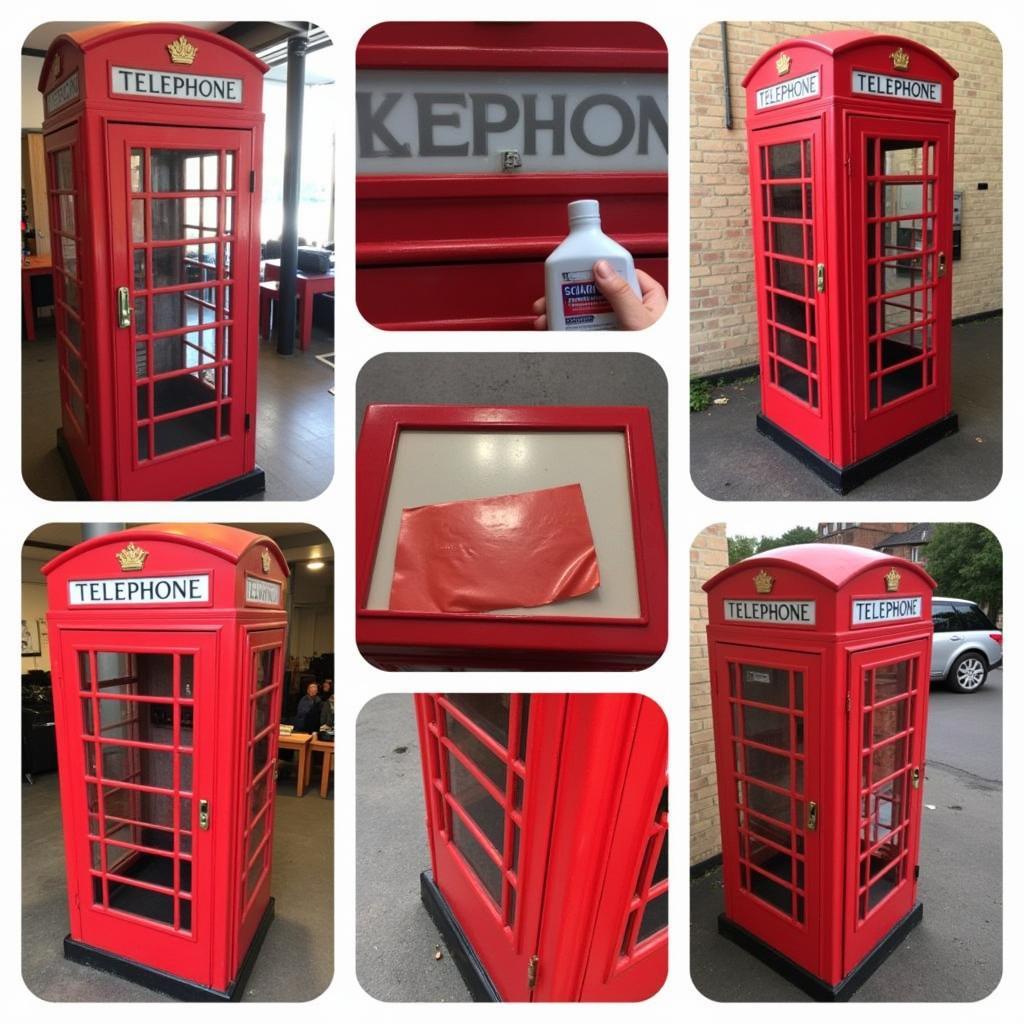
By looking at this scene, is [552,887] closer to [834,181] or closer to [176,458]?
Answer: [176,458]

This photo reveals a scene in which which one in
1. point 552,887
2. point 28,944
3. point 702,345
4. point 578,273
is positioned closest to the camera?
point 578,273

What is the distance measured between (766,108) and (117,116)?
9.48ft

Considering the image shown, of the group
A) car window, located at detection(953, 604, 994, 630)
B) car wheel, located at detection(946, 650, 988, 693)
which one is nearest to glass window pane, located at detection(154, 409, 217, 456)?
car window, located at detection(953, 604, 994, 630)

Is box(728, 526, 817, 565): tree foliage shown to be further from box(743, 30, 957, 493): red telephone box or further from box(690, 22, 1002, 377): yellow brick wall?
box(690, 22, 1002, 377): yellow brick wall

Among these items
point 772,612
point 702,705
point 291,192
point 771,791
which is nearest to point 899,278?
point 772,612

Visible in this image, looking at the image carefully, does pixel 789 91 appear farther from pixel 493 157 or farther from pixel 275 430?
pixel 275 430

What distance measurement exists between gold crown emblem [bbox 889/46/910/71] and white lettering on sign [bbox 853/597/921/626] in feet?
7.85

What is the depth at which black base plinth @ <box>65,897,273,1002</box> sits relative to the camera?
3449mm

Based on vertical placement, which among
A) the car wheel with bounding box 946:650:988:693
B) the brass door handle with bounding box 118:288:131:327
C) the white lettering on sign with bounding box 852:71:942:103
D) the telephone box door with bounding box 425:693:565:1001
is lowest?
the car wheel with bounding box 946:650:988:693

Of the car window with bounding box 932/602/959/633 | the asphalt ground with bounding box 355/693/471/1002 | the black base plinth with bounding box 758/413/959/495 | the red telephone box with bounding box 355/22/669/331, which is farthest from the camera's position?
the car window with bounding box 932/602/959/633

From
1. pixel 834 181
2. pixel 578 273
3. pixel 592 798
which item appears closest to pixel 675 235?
pixel 578 273

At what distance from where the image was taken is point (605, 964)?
2.61 m

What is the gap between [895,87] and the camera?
12.6 ft

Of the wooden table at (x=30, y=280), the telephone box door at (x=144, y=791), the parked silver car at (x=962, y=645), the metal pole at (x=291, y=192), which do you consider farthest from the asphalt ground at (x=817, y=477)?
→ the wooden table at (x=30, y=280)
